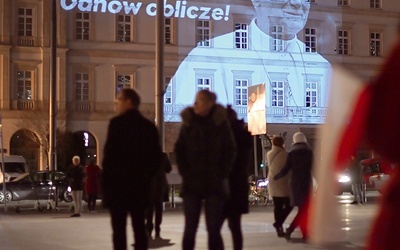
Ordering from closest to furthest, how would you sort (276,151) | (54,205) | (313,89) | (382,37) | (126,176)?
(126,176) → (276,151) → (54,205) → (313,89) → (382,37)

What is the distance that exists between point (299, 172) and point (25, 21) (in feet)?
143

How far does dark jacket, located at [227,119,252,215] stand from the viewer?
10.2 meters

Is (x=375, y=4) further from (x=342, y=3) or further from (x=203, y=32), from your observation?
(x=203, y=32)

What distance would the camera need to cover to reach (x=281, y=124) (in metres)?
52.8

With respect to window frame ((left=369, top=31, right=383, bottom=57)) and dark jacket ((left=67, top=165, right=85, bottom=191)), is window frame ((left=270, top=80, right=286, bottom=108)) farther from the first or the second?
dark jacket ((left=67, top=165, right=85, bottom=191))

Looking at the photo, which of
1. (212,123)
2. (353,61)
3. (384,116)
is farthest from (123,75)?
(384,116)

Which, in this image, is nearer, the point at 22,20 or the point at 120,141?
the point at 120,141

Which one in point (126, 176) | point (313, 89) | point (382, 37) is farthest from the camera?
point (382, 37)

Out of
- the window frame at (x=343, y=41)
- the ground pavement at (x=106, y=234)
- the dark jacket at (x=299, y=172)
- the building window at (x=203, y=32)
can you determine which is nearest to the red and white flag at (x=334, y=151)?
the ground pavement at (x=106, y=234)

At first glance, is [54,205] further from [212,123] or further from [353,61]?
[353,61]

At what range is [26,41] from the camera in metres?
54.6

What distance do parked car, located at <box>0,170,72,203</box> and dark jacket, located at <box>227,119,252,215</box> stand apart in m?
20.9

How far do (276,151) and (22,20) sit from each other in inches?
1672

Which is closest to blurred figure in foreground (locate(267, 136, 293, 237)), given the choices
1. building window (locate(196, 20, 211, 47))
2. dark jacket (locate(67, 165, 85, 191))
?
dark jacket (locate(67, 165, 85, 191))
